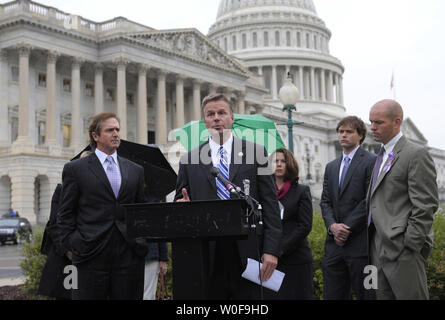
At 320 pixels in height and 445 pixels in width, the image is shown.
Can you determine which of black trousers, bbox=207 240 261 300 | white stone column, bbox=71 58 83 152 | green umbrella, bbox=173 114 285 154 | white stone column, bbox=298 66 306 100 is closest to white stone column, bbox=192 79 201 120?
white stone column, bbox=71 58 83 152

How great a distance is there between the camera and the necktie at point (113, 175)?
5.98 meters

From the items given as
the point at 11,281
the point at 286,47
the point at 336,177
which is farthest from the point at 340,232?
the point at 286,47

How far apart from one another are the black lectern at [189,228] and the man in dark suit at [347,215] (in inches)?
107

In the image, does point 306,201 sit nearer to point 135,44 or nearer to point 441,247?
point 441,247

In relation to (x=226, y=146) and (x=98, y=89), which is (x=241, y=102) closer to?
(x=98, y=89)

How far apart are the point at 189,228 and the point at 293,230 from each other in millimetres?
2864

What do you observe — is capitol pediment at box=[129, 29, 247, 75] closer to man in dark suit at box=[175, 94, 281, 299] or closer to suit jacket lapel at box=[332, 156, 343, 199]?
suit jacket lapel at box=[332, 156, 343, 199]

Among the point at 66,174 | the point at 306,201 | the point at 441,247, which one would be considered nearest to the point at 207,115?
the point at 66,174

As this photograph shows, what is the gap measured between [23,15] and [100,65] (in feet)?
27.8

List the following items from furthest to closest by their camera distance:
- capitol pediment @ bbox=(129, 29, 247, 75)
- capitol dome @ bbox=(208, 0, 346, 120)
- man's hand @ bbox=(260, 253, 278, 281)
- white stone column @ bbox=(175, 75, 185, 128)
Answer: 1. capitol dome @ bbox=(208, 0, 346, 120)
2. white stone column @ bbox=(175, 75, 185, 128)
3. capitol pediment @ bbox=(129, 29, 247, 75)
4. man's hand @ bbox=(260, 253, 278, 281)

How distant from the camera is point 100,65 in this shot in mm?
52094

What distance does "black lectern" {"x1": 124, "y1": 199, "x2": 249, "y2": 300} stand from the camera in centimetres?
457

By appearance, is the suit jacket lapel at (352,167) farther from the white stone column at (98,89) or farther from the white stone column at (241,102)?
the white stone column at (241,102)

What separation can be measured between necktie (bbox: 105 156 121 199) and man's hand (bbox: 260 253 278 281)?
1680 millimetres
